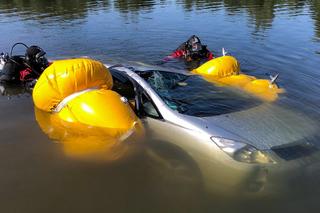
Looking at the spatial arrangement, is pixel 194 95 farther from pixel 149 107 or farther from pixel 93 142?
pixel 93 142

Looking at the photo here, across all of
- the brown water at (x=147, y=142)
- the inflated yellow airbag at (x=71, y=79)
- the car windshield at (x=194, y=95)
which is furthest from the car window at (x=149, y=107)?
the inflated yellow airbag at (x=71, y=79)

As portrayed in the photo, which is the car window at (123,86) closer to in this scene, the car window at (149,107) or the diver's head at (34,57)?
the car window at (149,107)

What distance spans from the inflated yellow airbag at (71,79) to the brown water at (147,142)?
2.15 ft

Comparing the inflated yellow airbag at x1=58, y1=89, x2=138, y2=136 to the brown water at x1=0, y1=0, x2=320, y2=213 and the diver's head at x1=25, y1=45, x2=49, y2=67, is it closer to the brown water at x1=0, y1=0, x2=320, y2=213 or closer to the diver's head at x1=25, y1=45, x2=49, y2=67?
the brown water at x1=0, y1=0, x2=320, y2=213

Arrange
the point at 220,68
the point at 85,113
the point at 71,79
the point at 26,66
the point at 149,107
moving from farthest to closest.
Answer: the point at 26,66, the point at 220,68, the point at 71,79, the point at 85,113, the point at 149,107

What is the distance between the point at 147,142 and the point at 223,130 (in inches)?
44.5

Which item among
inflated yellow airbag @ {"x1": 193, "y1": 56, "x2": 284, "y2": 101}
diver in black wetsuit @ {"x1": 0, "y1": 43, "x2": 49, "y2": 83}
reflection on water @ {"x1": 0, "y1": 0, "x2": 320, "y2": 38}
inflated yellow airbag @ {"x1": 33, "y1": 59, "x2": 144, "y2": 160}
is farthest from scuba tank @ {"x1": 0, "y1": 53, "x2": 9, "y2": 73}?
reflection on water @ {"x1": 0, "y1": 0, "x2": 320, "y2": 38}

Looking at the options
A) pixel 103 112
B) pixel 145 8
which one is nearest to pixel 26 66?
pixel 103 112

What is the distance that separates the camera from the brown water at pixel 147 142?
13.8 feet

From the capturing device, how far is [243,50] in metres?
13.2

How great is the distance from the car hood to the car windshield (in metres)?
0.33

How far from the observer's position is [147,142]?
5.42 m

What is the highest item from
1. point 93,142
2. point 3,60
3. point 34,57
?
point 34,57

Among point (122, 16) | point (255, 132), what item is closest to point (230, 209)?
point (255, 132)
